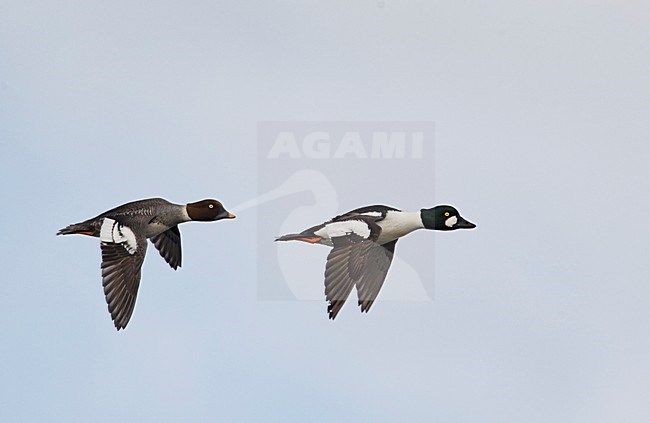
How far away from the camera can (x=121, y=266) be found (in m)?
16.5

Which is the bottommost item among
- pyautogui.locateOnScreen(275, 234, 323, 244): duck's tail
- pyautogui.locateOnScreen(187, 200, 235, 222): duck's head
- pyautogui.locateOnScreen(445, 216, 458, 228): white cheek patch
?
pyautogui.locateOnScreen(275, 234, 323, 244): duck's tail

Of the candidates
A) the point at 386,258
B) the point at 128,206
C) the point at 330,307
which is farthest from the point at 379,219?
the point at 128,206

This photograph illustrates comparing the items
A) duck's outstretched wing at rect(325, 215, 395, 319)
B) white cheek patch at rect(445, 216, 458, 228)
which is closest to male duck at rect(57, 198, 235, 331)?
duck's outstretched wing at rect(325, 215, 395, 319)

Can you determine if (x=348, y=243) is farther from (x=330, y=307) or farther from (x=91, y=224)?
(x=91, y=224)

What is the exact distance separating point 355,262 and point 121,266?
2712 mm

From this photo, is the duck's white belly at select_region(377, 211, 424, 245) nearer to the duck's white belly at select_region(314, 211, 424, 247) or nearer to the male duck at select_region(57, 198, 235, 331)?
the duck's white belly at select_region(314, 211, 424, 247)

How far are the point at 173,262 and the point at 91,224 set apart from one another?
166 centimetres

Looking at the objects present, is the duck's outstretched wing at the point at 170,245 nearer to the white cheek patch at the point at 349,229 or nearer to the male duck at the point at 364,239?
the male duck at the point at 364,239

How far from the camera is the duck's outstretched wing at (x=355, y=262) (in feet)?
52.5

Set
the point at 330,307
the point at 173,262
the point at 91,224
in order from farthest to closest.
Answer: the point at 173,262 → the point at 91,224 → the point at 330,307

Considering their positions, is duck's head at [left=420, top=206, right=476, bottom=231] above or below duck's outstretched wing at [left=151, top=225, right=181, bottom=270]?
above

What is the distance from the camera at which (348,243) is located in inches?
656

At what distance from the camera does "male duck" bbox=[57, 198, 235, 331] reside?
16406 mm

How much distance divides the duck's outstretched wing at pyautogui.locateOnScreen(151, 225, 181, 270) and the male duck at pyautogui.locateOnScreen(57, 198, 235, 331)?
13 millimetres
